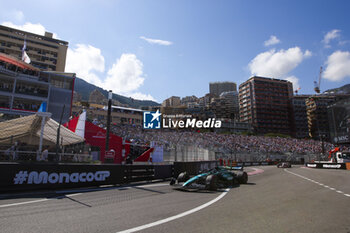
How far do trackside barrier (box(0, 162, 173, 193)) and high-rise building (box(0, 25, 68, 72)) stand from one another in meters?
70.9

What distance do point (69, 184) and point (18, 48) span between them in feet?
249

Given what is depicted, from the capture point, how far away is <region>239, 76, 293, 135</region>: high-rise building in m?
117

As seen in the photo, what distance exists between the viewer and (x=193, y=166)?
16578mm

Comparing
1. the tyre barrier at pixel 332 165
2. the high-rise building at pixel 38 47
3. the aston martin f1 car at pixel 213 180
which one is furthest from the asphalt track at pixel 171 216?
the high-rise building at pixel 38 47

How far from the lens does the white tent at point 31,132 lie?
14234mm

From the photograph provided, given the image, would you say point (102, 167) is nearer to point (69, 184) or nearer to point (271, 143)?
point (69, 184)

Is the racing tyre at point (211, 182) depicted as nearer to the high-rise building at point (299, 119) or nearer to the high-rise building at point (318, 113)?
the high-rise building at point (299, 119)

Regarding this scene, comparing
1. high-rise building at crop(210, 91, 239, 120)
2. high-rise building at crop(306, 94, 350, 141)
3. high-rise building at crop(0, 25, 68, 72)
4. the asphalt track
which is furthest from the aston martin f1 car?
high-rise building at crop(210, 91, 239, 120)

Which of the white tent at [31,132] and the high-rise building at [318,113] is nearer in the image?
the white tent at [31,132]

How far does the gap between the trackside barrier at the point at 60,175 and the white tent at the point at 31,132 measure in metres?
6.38

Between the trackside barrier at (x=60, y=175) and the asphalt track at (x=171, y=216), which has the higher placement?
the trackside barrier at (x=60, y=175)

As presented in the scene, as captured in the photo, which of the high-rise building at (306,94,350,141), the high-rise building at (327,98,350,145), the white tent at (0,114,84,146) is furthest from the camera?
the high-rise building at (306,94,350,141)

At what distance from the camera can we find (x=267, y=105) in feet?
393

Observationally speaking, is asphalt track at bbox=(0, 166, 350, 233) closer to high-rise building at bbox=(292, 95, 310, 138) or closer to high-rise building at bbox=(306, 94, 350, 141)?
high-rise building at bbox=(292, 95, 310, 138)
